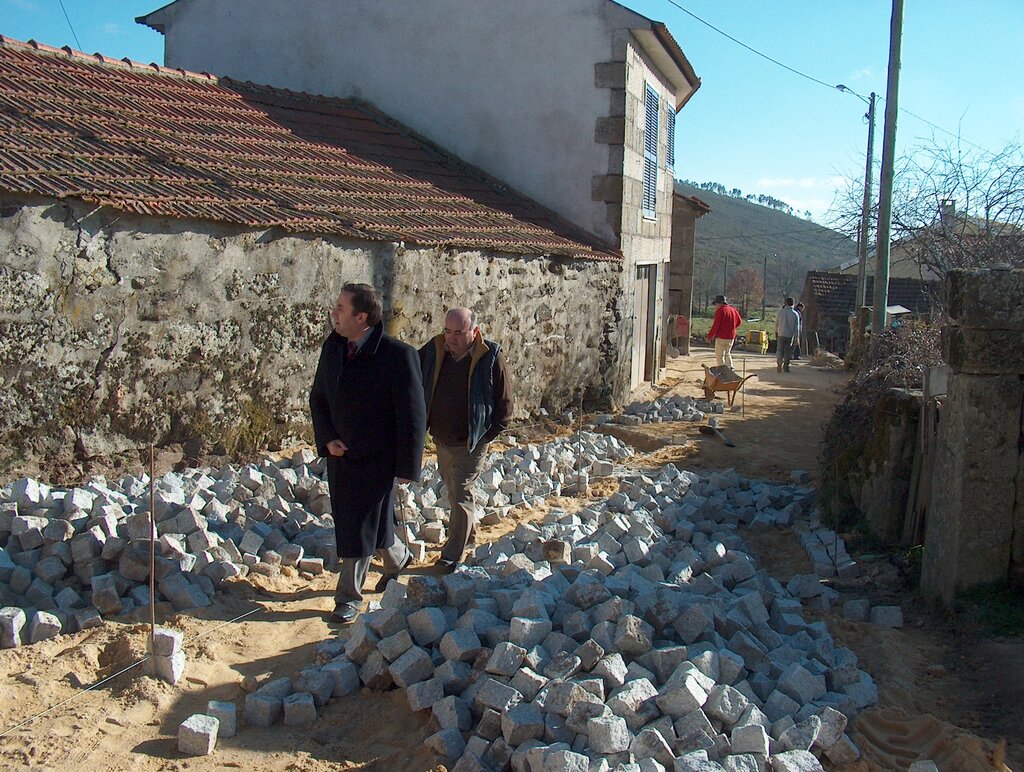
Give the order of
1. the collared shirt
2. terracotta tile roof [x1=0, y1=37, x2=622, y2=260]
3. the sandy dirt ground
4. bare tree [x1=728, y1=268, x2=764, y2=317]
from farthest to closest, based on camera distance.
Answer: bare tree [x1=728, y1=268, x2=764, y2=317], terracotta tile roof [x1=0, y1=37, x2=622, y2=260], the collared shirt, the sandy dirt ground

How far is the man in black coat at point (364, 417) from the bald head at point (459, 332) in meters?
0.64

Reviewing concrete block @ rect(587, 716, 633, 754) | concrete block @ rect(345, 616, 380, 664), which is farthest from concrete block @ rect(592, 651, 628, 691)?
concrete block @ rect(345, 616, 380, 664)

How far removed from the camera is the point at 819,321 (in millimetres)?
28219

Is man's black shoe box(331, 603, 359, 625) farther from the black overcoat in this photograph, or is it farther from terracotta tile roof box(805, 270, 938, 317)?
terracotta tile roof box(805, 270, 938, 317)

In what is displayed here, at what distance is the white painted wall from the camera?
1271cm

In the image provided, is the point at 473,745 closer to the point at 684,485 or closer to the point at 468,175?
the point at 684,485

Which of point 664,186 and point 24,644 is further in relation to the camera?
point 664,186

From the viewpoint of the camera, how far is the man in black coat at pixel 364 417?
4922 millimetres

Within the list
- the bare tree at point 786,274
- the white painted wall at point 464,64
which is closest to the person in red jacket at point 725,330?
the white painted wall at point 464,64

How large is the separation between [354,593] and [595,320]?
7466 mm

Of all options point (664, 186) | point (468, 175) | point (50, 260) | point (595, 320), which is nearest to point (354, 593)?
point (50, 260)

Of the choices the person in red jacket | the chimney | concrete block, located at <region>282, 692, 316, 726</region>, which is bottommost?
concrete block, located at <region>282, 692, 316, 726</region>

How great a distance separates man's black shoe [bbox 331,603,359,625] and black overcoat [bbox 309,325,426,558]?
330mm

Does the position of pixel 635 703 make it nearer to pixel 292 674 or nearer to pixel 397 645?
pixel 397 645
